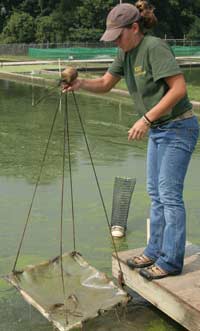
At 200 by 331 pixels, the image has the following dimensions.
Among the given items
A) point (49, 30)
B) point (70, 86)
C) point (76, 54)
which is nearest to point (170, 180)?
point (70, 86)

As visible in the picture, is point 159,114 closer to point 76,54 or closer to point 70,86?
point 70,86

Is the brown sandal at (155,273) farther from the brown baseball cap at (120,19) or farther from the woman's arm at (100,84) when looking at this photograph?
the brown baseball cap at (120,19)

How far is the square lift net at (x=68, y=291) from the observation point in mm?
2846

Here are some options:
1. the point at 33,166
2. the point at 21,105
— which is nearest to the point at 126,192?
the point at 33,166

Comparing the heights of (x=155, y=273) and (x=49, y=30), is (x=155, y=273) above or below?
above

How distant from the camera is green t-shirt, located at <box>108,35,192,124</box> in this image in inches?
107

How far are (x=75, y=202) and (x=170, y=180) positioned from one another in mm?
2745

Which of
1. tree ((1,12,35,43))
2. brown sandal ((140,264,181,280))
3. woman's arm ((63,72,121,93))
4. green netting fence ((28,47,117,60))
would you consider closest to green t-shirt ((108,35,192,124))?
woman's arm ((63,72,121,93))

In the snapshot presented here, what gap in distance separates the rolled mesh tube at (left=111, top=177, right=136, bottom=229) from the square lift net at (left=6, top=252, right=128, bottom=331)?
124 cm

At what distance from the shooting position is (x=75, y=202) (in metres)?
5.56

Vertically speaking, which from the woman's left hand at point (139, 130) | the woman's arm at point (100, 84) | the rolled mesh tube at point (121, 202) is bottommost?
the rolled mesh tube at point (121, 202)

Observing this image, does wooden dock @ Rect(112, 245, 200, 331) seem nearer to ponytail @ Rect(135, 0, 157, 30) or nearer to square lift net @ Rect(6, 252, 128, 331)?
square lift net @ Rect(6, 252, 128, 331)

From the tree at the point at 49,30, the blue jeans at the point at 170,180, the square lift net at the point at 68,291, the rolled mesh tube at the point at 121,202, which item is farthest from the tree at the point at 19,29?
the blue jeans at the point at 170,180

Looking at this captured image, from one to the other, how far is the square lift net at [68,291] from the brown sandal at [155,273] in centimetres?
16
